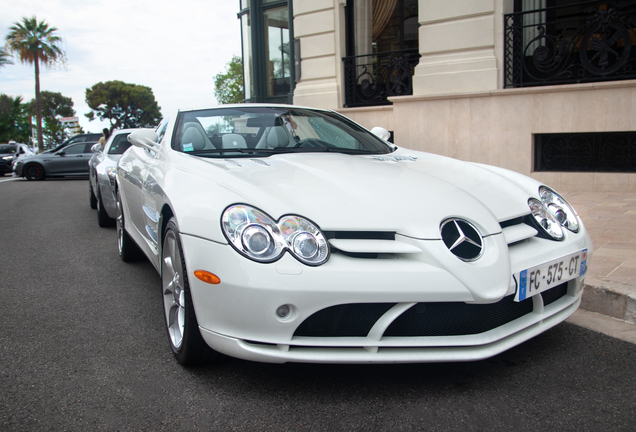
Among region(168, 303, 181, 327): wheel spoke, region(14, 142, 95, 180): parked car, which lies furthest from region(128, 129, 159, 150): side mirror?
region(14, 142, 95, 180): parked car

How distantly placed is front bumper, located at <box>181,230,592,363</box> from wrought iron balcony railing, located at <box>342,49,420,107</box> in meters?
8.46

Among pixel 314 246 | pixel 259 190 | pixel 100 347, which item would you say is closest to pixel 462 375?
pixel 314 246

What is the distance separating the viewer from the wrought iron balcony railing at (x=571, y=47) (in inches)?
307

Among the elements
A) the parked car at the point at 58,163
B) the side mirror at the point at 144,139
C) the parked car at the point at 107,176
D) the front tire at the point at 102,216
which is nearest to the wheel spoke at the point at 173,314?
the side mirror at the point at 144,139

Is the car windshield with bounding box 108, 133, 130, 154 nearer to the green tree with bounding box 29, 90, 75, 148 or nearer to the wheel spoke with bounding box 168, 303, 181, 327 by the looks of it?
the wheel spoke with bounding box 168, 303, 181, 327

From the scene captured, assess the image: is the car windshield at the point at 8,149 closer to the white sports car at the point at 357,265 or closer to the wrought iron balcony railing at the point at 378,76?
the wrought iron balcony railing at the point at 378,76

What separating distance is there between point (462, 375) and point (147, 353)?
156 cm

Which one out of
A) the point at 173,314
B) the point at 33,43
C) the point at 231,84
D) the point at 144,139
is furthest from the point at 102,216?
the point at 231,84

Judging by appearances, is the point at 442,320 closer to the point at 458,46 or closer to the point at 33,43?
the point at 458,46

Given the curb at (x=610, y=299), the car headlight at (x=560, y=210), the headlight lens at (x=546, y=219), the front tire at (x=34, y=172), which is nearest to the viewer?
the headlight lens at (x=546, y=219)

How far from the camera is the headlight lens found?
2.63 meters

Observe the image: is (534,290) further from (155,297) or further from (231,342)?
(155,297)

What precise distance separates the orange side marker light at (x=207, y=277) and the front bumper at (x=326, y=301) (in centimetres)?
2

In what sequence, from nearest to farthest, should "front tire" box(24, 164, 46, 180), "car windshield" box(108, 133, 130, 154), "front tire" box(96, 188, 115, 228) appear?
1. "front tire" box(96, 188, 115, 228)
2. "car windshield" box(108, 133, 130, 154)
3. "front tire" box(24, 164, 46, 180)
